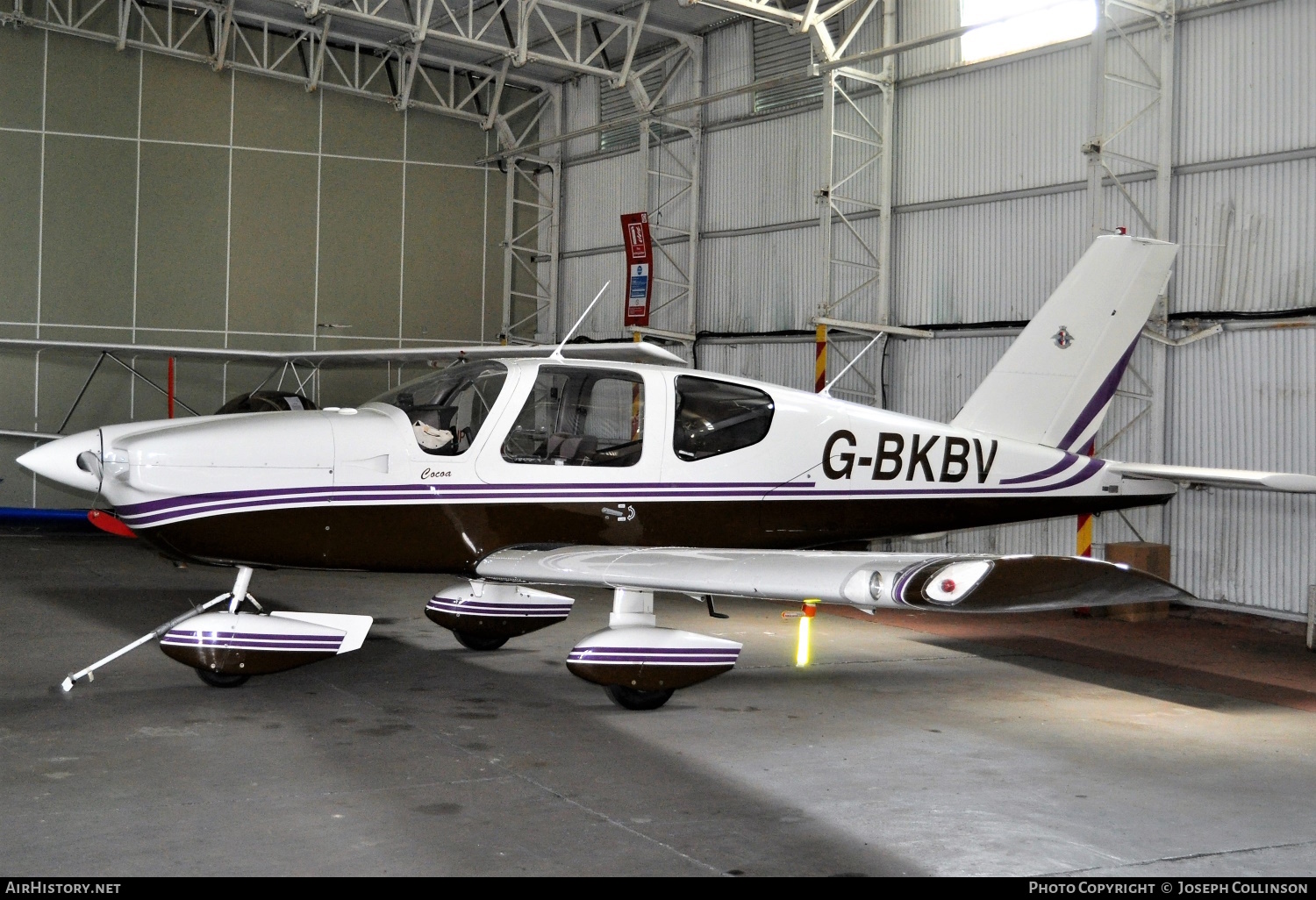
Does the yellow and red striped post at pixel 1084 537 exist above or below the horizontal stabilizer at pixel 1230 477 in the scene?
below

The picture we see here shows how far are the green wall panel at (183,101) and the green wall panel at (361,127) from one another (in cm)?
159

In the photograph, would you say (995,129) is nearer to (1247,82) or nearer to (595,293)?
(1247,82)

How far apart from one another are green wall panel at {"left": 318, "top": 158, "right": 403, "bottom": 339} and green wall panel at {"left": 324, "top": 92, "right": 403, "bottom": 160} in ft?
0.67

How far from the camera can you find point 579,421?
23.3 feet

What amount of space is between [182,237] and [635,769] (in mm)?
16089

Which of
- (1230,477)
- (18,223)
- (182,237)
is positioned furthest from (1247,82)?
(18,223)

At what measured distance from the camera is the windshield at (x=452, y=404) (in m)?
6.85

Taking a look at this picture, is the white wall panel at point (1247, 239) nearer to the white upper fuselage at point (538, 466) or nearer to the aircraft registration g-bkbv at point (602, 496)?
the white upper fuselage at point (538, 466)

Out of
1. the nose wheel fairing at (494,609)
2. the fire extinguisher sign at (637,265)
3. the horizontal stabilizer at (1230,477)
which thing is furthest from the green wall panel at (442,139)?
the horizontal stabilizer at (1230,477)

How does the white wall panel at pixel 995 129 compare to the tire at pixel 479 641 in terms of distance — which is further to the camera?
the white wall panel at pixel 995 129

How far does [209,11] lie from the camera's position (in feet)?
62.2

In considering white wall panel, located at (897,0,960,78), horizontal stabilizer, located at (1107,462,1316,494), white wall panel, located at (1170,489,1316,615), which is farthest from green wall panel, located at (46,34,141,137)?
horizontal stabilizer, located at (1107,462,1316,494)
